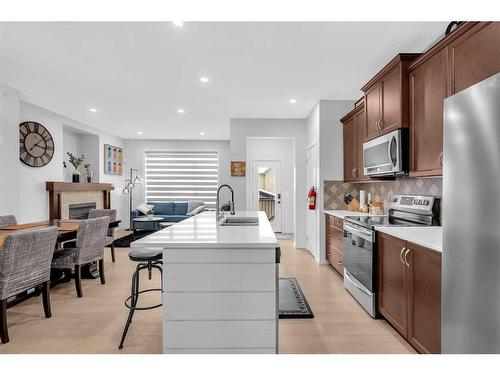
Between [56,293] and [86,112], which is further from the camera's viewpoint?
[86,112]

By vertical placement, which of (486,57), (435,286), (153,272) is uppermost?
(486,57)

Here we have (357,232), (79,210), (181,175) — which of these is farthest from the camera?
(181,175)

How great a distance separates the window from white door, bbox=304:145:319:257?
3.57 meters

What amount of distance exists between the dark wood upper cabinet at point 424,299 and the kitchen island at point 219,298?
957 mm

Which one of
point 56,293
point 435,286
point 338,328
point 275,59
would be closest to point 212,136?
point 275,59

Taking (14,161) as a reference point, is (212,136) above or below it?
above

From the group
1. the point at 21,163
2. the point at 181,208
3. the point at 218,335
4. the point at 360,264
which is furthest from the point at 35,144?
the point at 360,264

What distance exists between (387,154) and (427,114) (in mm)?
527

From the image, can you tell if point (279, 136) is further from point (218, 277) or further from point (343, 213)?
point (218, 277)

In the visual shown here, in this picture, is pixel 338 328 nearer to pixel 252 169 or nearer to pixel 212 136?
pixel 252 169

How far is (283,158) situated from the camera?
706cm

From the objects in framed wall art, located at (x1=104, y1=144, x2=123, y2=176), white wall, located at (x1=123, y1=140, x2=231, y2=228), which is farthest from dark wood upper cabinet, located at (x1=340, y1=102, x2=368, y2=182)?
framed wall art, located at (x1=104, y1=144, x2=123, y2=176)
